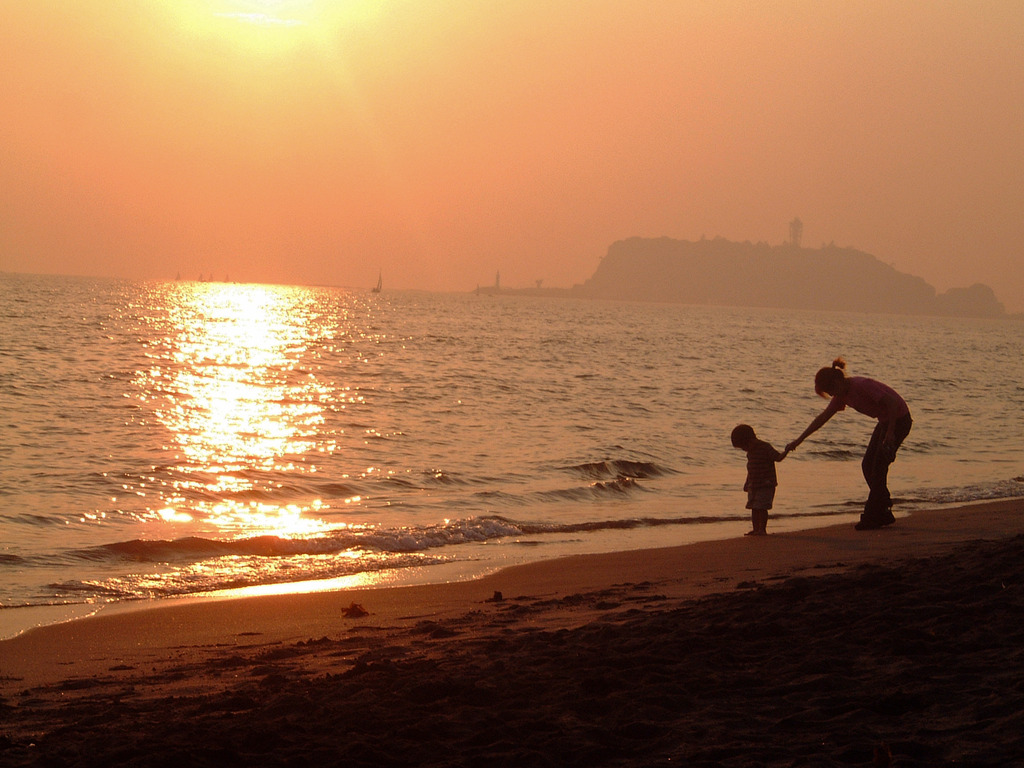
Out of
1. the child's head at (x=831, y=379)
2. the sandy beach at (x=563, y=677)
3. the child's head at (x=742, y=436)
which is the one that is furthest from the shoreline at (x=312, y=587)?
the child's head at (x=831, y=379)

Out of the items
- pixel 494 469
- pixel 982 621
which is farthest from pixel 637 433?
pixel 982 621

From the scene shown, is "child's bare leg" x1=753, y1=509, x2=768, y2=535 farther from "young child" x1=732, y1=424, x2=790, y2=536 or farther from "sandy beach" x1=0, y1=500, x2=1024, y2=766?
"sandy beach" x1=0, y1=500, x2=1024, y2=766

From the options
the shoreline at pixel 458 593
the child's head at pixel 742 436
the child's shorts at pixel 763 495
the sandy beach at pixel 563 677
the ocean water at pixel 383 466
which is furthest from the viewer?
the child's shorts at pixel 763 495

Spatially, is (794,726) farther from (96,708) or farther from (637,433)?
(637,433)

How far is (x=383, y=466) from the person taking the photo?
15250mm

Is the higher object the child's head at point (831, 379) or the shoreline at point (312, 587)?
the child's head at point (831, 379)

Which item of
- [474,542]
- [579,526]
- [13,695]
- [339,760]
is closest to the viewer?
[339,760]

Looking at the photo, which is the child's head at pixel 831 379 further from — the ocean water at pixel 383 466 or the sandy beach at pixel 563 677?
the ocean water at pixel 383 466

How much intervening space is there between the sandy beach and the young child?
2.36 m

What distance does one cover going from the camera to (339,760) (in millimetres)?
3713

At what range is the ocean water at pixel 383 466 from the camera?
9398mm

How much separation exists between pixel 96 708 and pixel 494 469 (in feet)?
35.3

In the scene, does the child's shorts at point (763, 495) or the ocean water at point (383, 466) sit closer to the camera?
the ocean water at point (383, 466)

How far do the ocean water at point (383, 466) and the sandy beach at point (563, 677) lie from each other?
6.17ft
